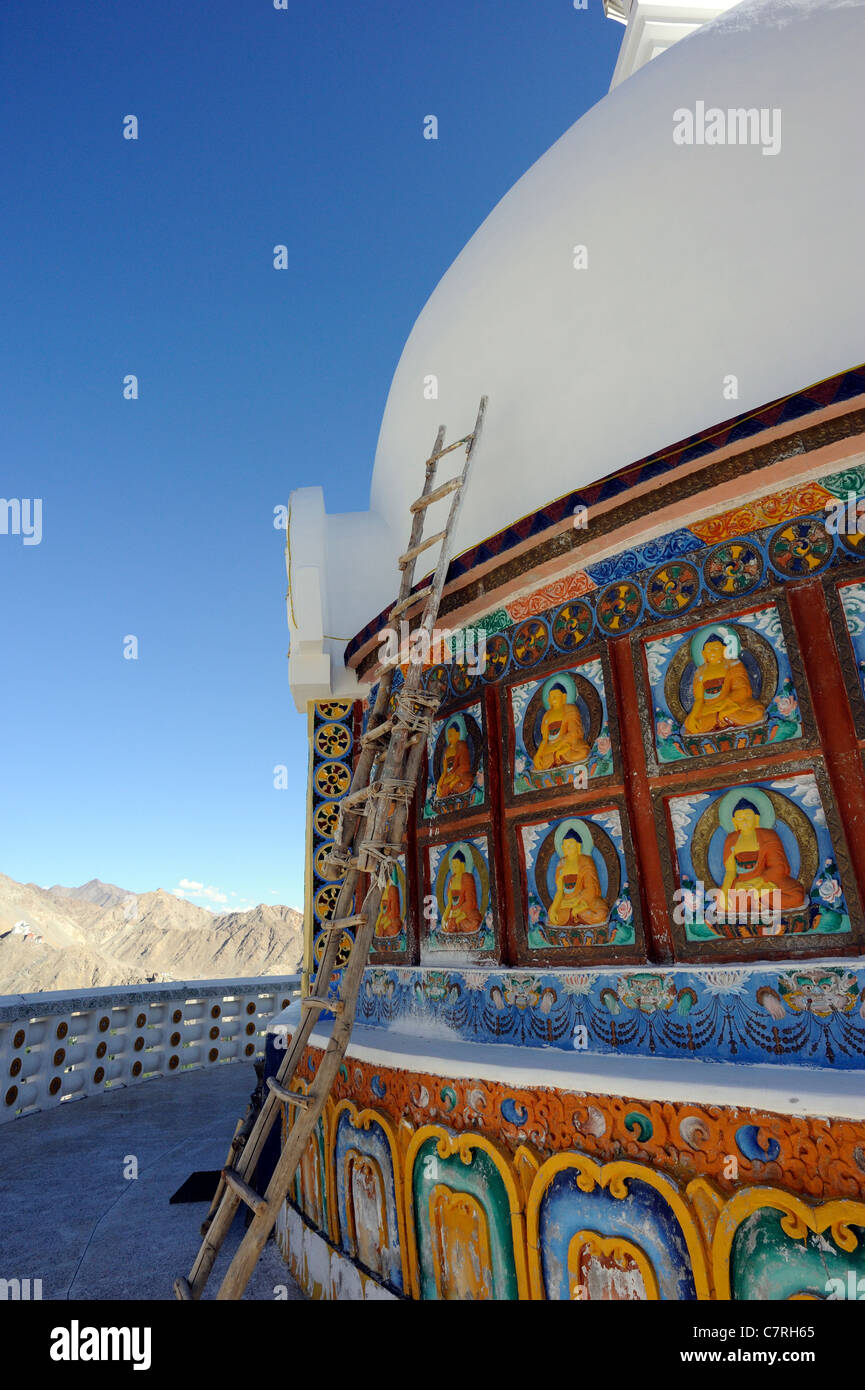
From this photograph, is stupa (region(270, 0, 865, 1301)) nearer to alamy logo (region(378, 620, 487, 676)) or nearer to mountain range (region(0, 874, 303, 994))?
alamy logo (region(378, 620, 487, 676))

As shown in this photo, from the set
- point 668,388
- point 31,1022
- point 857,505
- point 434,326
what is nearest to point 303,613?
point 434,326

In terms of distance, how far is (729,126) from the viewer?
3590 mm

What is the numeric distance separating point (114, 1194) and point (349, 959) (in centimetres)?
325

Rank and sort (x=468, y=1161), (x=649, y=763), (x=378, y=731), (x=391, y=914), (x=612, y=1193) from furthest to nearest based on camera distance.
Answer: (x=391, y=914)
(x=378, y=731)
(x=649, y=763)
(x=468, y=1161)
(x=612, y=1193)

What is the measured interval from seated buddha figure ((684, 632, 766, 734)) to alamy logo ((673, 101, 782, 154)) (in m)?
2.35

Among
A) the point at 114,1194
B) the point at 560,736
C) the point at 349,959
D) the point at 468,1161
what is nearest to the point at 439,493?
the point at 560,736

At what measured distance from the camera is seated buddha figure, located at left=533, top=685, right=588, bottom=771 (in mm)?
3197

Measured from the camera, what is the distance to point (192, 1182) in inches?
195

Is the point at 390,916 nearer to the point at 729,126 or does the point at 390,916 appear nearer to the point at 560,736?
the point at 560,736

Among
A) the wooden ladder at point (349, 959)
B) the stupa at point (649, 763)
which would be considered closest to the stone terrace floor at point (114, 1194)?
the stupa at point (649, 763)

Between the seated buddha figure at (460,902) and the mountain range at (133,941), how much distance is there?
133 feet

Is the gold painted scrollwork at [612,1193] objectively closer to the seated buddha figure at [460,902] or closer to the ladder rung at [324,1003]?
the ladder rung at [324,1003]
